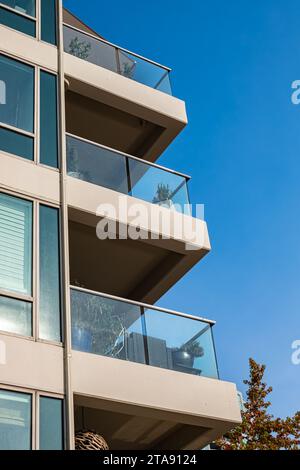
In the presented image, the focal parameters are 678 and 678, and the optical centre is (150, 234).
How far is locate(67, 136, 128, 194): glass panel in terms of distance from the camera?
39.2ft

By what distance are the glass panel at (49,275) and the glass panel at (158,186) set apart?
8.21 ft

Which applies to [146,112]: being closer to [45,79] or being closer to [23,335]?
[45,79]

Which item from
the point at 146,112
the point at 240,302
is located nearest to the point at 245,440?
the point at 240,302

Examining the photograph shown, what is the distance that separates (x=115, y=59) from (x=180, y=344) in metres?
7.04

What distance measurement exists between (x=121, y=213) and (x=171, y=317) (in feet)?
6.71

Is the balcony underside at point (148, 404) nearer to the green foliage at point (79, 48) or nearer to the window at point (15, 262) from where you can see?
the window at point (15, 262)

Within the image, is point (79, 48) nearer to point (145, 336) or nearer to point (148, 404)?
point (145, 336)

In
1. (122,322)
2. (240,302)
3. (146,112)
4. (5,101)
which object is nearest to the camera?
(122,322)

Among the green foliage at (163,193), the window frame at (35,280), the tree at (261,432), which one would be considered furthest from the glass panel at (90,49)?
the tree at (261,432)

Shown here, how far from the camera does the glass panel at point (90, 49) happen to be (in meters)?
14.2

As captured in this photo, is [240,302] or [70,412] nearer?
[70,412]

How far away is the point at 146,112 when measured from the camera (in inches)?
573

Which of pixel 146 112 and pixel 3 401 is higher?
pixel 146 112
